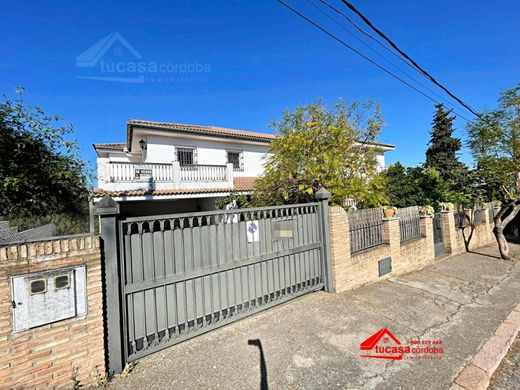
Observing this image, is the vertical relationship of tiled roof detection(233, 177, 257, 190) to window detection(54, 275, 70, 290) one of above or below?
above

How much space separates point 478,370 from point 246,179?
1169 cm

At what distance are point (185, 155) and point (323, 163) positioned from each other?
8463 mm

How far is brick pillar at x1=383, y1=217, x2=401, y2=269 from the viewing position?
6.37 m

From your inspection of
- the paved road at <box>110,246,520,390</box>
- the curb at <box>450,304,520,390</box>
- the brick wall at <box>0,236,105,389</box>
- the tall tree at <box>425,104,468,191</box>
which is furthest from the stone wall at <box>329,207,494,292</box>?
the tall tree at <box>425,104,468,191</box>

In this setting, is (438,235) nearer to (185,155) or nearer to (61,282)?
(61,282)

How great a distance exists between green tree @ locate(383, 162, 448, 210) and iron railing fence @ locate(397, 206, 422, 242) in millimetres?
3004

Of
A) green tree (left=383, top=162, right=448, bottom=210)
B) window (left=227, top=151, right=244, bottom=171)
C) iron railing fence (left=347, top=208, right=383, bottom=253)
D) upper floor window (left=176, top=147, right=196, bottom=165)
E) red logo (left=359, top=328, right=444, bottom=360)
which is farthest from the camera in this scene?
window (left=227, top=151, right=244, bottom=171)

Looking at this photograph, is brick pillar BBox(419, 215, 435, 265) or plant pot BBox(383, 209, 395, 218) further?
brick pillar BBox(419, 215, 435, 265)

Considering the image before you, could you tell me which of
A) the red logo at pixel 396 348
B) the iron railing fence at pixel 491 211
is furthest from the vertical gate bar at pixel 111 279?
the iron railing fence at pixel 491 211

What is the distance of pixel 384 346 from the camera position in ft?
11.1

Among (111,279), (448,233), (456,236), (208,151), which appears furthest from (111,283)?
(456,236)

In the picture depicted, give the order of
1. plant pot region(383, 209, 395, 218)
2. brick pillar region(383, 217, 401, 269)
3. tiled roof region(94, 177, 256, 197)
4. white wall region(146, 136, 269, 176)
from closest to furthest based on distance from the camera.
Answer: brick pillar region(383, 217, 401, 269)
plant pot region(383, 209, 395, 218)
tiled roof region(94, 177, 256, 197)
white wall region(146, 136, 269, 176)

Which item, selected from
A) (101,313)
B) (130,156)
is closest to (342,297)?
(101,313)

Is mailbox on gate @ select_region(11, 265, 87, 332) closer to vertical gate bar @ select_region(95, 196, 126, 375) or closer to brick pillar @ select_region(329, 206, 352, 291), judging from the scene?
vertical gate bar @ select_region(95, 196, 126, 375)
